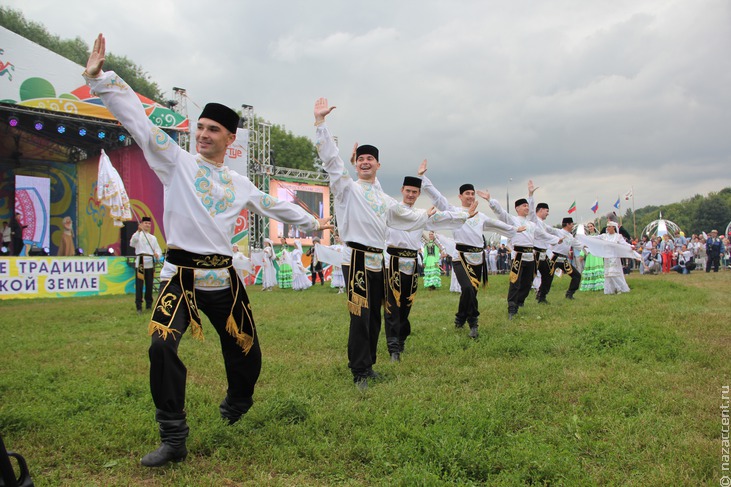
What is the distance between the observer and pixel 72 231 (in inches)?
813

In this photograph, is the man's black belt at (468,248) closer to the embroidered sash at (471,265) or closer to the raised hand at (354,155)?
the embroidered sash at (471,265)

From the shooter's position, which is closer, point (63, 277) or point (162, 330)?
point (162, 330)

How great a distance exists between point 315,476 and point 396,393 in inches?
66.2

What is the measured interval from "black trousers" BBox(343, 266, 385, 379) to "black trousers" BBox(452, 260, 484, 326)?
247 centimetres

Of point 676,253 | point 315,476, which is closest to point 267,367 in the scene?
point 315,476

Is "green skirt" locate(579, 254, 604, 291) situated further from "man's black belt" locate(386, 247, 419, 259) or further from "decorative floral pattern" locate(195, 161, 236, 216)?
"decorative floral pattern" locate(195, 161, 236, 216)

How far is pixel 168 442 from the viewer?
3236 millimetres

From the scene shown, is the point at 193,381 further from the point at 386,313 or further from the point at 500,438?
the point at 500,438

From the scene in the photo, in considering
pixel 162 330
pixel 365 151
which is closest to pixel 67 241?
pixel 365 151

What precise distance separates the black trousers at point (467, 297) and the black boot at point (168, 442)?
501 centimetres

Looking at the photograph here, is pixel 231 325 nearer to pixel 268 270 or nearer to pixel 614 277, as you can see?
pixel 614 277

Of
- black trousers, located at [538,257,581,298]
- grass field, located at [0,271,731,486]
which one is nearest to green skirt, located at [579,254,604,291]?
black trousers, located at [538,257,581,298]

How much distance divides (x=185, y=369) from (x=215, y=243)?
34.3 inches

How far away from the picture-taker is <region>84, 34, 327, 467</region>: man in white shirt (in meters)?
3.26
